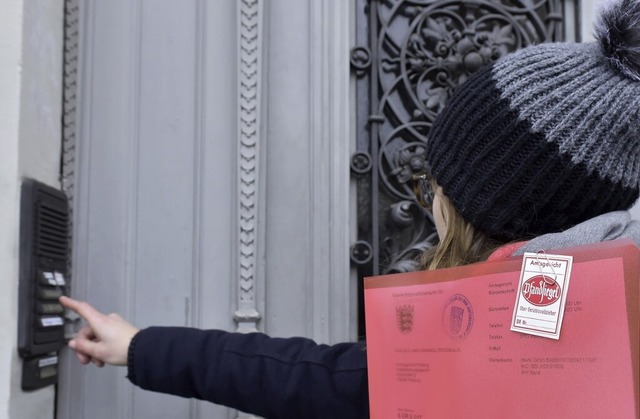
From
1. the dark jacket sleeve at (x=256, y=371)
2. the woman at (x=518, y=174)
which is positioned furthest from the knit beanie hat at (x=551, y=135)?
the dark jacket sleeve at (x=256, y=371)

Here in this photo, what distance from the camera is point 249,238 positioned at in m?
1.52

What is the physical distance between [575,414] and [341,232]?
903 mm

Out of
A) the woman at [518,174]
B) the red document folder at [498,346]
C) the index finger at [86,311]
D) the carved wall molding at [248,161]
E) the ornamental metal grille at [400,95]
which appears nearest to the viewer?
the red document folder at [498,346]

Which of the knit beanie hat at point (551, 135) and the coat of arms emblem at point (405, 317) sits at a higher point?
the knit beanie hat at point (551, 135)

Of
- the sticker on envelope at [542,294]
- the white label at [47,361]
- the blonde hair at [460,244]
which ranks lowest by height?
the white label at [47,361]

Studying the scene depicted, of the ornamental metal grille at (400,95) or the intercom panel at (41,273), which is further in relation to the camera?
the ornamental metal grille at (400,95)

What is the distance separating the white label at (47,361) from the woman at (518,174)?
43 cm

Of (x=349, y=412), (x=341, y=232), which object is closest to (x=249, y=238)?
(x=341, y=232)

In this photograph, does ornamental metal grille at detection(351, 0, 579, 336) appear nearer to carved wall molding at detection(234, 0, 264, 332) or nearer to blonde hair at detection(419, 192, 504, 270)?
carved wall molding at detection(234, 0, 264, 332)

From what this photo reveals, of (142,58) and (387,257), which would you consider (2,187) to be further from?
(387,257)

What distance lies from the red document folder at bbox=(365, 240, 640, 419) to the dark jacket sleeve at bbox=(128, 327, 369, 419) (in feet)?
0.52

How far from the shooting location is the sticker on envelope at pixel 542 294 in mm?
728

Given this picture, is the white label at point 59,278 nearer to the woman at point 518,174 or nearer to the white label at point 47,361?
the white label at point 47,361

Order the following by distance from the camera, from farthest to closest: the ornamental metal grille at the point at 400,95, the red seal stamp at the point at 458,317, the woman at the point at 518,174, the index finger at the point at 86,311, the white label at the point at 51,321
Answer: the ornamental metal grille at the point at 400,95 → the white label at the point at 51,321 → the index finger at the point at 86,311 → the woman at the point at 518,174 → the red seal stamp at the point at 458,317
